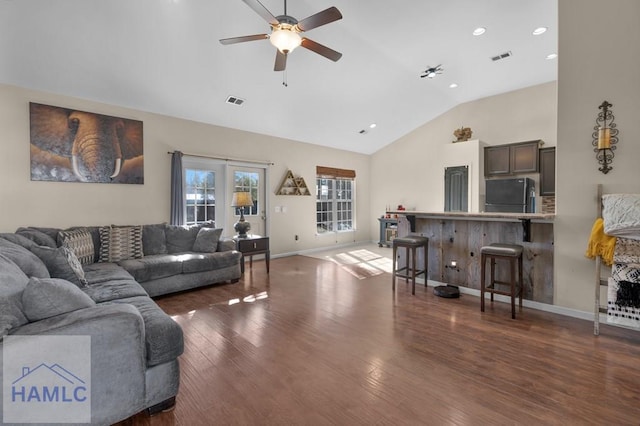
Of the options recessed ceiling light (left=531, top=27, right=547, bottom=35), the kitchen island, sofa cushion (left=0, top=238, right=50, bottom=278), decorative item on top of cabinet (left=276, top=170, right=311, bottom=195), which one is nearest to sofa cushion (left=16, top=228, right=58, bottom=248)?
sofa cushion (left=0, top=238, right=50, bottom=278)

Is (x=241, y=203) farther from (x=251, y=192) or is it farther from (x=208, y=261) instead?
(x=251, y=192)

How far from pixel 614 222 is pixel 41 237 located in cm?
587

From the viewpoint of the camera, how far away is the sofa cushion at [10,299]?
1413 millimetres

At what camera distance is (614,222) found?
101 inches

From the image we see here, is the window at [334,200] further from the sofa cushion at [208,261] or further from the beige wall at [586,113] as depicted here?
the beige wall at [586,113]

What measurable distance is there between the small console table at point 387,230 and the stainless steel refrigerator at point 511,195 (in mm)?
2460

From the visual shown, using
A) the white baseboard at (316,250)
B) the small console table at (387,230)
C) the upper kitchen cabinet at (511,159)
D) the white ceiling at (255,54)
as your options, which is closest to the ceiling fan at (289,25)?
the white ceiling at (255,54)

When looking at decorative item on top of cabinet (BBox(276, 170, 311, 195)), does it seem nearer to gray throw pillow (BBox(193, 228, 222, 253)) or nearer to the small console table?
gray throw pillow (BBox(193, 228, 222, 253))

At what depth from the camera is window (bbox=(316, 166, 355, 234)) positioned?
7.62m

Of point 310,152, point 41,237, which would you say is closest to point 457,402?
point 41,237

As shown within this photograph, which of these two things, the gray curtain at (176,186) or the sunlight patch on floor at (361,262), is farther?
the sunlight patch on floor at (361,262)

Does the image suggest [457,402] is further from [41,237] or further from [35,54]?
[35,54]

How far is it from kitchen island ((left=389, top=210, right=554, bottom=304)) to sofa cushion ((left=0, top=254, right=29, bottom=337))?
13.3 feet

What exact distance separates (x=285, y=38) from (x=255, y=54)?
1628 millimetres
